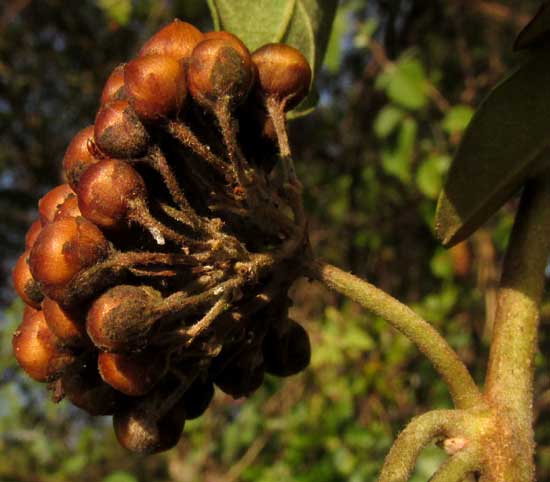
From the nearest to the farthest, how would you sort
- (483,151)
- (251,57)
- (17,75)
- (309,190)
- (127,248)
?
(127,248), (251,57), (483,151), (309,190), (17,75)

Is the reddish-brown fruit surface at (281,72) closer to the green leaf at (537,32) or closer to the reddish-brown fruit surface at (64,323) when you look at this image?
the green leaf at (537,32)

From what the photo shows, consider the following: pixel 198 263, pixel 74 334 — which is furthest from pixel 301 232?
pixel 74 334

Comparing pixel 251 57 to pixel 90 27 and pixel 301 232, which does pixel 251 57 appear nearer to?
pixel 301 232

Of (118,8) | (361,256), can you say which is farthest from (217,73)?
(361,256)

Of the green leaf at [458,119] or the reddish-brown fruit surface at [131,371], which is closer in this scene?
the reddish-brown fruit surface at [131,371]

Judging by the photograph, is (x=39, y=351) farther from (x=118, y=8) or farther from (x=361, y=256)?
(x=361, y=256)

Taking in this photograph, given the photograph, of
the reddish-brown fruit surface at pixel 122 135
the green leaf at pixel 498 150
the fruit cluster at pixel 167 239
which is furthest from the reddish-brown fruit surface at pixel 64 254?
the green leaf at pixel 498 150
